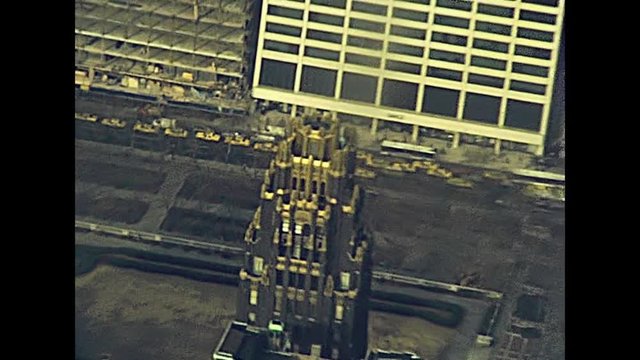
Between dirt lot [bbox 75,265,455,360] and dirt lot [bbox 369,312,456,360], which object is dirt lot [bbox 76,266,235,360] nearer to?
dirt lot [bbox 75,265,455,360]

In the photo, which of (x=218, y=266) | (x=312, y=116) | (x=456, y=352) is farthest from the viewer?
(x=218, y=266)

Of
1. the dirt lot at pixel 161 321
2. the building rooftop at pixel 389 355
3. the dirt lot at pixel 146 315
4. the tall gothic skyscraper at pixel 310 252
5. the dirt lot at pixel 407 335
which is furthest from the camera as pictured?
the dirt lot at pixel 407 335

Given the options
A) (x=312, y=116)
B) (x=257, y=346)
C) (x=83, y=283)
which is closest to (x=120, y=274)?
(x=83, y=283)

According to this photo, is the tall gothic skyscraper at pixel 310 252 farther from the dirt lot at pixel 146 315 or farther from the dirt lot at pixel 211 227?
the dirt lot at pixel 211 227

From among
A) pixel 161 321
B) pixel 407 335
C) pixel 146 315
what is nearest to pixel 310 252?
pixel 407 335

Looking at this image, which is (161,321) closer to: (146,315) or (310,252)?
(146,315)

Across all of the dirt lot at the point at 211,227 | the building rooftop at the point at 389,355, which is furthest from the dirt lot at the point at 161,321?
the dirt lot at the point at 211,227

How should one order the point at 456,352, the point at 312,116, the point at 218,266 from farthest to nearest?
the point at 218,266 < the point at 456,352 < the point at 312,116

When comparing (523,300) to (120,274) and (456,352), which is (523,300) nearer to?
(456,352)

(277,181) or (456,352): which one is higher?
(277,181)
